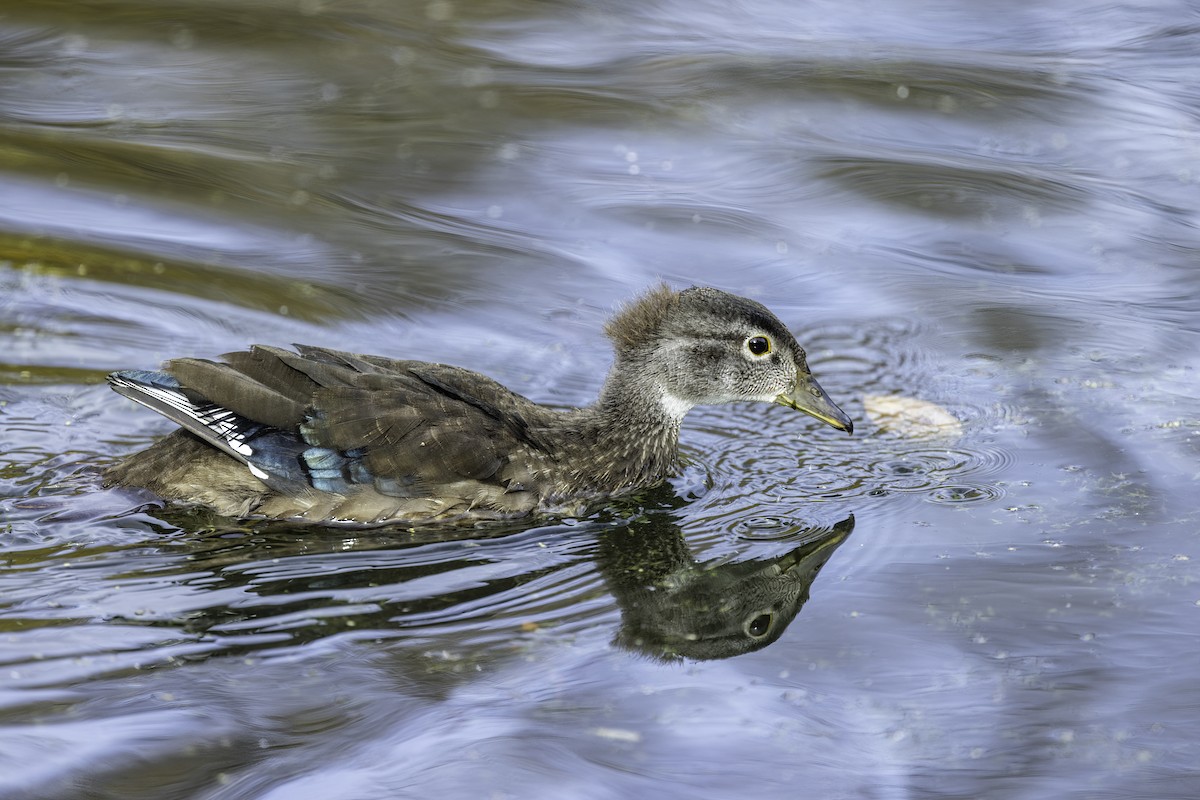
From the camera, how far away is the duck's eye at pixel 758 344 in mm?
8000

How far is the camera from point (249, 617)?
6.40 meters

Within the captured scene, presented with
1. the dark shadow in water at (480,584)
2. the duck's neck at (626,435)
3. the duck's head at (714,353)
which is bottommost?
the dark shadow in water at (480,584)

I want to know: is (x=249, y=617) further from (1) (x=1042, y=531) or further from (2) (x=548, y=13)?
(2) (x=548, y=13)

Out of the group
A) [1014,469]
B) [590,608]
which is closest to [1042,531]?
[1014,469]

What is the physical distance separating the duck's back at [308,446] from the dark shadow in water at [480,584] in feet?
0.41

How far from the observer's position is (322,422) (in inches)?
285

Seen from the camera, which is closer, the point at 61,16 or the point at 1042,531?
the point at 1042,531

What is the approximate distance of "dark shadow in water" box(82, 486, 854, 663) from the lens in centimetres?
Answer: 633

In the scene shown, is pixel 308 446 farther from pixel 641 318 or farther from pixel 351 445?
pixel 641 318

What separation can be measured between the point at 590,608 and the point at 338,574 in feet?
3.68

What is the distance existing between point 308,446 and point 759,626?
2253mm

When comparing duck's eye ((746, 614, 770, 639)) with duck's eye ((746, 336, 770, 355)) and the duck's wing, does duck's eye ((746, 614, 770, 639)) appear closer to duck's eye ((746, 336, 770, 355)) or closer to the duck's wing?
the duck's wing

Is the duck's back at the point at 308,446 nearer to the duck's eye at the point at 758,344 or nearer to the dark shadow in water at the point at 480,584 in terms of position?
the dark shadow in water at the point at 480,584

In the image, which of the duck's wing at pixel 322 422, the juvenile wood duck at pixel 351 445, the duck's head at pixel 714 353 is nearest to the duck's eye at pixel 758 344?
the duck's head at pixel 714 353
